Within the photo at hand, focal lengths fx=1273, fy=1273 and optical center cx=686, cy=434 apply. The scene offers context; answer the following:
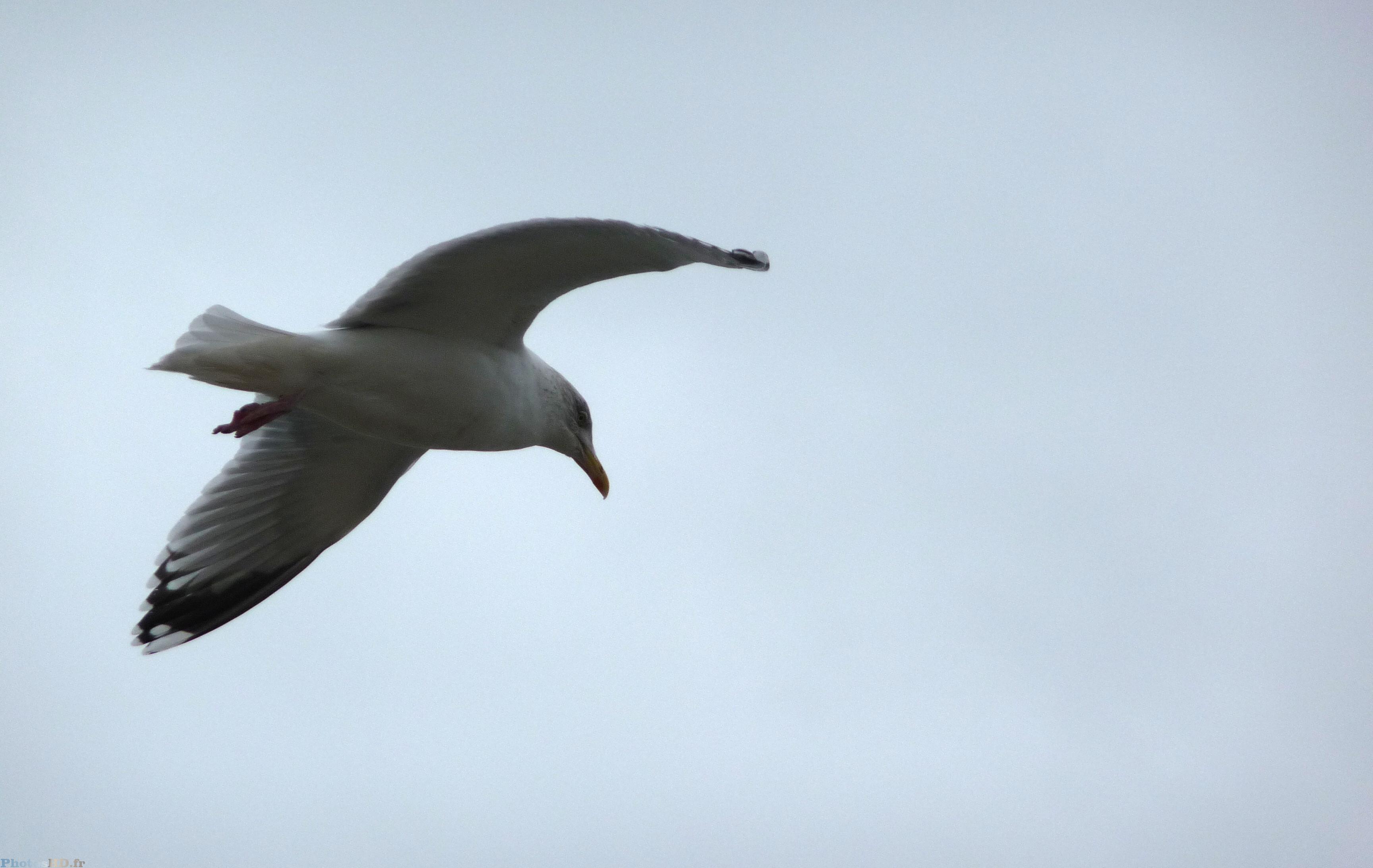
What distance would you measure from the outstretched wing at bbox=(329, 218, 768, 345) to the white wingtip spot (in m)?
1.90

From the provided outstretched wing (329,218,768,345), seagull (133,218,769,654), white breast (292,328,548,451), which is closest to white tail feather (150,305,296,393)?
seagull (133,218,769,654)

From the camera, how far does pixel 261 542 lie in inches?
221

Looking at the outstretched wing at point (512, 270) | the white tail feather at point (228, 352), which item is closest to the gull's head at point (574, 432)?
the outstretched wing at point (512, 270)

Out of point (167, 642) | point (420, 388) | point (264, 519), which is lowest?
point (167, 642)

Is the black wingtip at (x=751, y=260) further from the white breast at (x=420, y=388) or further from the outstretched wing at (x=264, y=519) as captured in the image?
the outstretched wing at (x=264, y=519)

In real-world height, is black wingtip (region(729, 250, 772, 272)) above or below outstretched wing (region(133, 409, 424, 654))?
above

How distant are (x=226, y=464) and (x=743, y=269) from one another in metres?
2.51

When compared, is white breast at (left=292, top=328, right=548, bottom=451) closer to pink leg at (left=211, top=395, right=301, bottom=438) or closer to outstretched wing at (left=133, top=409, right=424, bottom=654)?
pink leg at (left=211, top=395, right=301, bottom=438)

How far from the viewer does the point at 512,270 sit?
4445mm

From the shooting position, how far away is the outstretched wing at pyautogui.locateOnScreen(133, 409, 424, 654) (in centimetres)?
544

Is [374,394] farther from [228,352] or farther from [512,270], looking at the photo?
[512,270]

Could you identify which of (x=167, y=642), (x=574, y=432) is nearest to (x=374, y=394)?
(x=574, y=432)

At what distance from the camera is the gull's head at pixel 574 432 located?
508cm

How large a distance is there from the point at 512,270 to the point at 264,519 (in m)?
1.91
